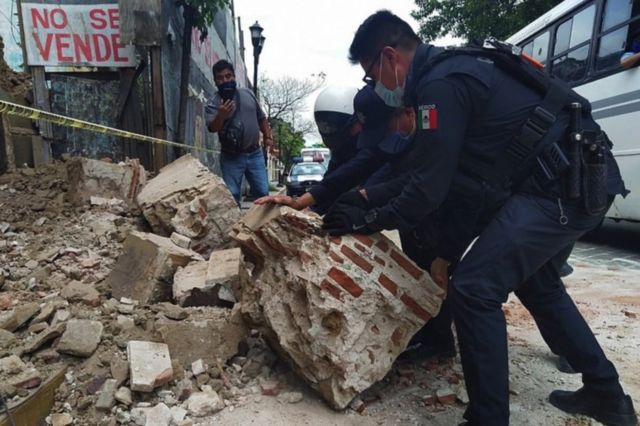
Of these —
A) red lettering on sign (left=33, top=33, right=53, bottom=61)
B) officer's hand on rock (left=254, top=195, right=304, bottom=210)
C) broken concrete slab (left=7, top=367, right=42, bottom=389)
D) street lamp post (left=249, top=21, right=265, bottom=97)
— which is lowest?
broken concrete slab (left=7, top=367, right=42, bottom=389)

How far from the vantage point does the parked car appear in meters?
15.1

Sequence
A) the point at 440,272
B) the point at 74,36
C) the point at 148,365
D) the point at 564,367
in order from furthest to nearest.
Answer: the point at 74,36
the point at 564,367
the point at 440,272
the point at 148,365

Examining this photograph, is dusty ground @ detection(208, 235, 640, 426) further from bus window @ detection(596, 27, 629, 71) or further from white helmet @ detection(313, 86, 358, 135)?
bus window @ detection(596, 27, 629, 71)

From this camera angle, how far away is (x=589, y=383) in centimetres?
193

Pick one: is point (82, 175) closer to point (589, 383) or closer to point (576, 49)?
point (589, 383)

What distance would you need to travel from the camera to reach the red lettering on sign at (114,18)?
5777 millimetres

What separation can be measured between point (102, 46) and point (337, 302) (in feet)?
17.9

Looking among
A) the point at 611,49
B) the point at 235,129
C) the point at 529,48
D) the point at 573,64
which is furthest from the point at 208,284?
the point at 529,48

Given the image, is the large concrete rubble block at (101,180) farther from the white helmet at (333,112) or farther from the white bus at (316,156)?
the white bus at (316,156)

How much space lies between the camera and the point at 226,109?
4.77 m

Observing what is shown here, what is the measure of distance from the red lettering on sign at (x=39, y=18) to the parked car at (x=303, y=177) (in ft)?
30.9

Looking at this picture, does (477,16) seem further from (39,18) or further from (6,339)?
(6,339)

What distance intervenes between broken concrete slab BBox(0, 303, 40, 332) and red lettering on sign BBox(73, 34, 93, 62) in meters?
4.48

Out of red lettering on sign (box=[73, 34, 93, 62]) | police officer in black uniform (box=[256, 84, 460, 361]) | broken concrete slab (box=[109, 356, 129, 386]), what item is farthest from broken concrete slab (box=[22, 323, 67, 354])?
red lettering on sign (box=[73, 34, 93, 62])
